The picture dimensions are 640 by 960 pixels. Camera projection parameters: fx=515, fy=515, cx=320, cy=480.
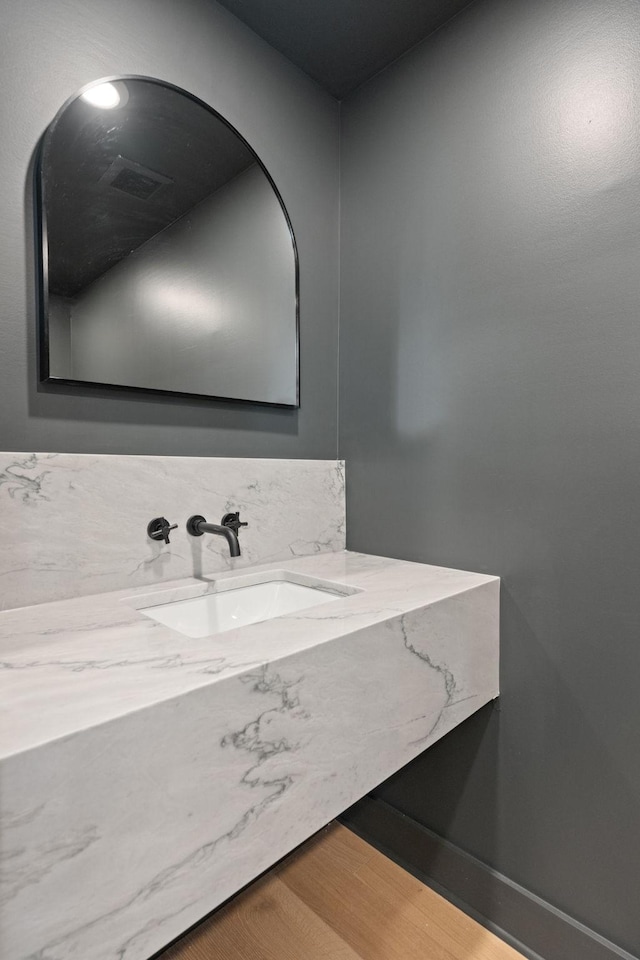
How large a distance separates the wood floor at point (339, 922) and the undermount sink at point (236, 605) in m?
0.77

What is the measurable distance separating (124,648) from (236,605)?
50cm

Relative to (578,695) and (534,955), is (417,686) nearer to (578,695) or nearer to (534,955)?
(578,695)

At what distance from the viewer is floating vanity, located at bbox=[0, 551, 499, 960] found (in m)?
0.56

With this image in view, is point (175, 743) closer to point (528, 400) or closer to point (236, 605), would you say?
point (236, 605)

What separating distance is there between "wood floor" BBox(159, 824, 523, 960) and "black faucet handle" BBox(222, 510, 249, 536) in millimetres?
1005

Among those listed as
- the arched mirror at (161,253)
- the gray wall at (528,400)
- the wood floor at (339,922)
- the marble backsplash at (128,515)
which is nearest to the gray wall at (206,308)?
the arched mirror at (161,253)

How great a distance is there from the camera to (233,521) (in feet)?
4.66

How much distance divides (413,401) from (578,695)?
34.7 inches

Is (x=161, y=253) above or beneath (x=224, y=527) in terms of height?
above

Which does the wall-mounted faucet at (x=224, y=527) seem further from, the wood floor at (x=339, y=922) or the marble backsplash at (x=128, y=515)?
the wood floor at (x=339, y=922)

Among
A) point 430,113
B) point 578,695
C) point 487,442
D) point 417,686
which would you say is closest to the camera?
point 417,686

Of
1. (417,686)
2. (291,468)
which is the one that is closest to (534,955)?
(417,686)

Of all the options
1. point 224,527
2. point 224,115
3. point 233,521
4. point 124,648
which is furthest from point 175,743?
point 224,115

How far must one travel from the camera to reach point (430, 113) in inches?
59.4
